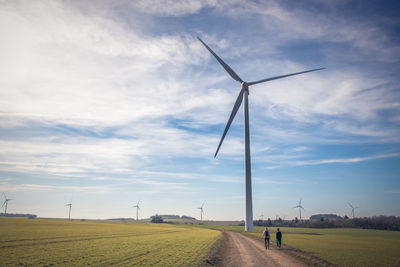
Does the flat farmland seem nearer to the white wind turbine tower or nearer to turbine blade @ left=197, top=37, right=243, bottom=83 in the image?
the white wind turbine tower

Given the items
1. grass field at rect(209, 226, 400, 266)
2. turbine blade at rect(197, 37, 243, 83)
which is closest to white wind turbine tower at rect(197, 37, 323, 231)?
turbine blade at rect(197, 37, 243, 83)

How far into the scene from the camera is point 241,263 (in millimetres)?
21359

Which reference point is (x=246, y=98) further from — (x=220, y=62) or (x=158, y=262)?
(x=158, y=262)

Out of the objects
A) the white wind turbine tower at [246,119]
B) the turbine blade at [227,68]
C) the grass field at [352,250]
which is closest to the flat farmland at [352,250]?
the grass field at [352,250]

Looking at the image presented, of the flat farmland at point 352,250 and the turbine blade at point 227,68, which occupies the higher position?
the turbine blade at point 227,68

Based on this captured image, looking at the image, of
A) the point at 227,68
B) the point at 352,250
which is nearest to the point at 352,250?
the point at 352,250

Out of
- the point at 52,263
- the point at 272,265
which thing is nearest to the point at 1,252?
the point at 52,263

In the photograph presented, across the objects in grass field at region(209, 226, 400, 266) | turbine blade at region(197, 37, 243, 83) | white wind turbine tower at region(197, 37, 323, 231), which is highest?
turbine blade at region(197, 37, 243, 83)

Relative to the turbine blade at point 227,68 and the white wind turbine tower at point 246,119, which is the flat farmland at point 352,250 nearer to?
the white wind turbine tower at point 246,119

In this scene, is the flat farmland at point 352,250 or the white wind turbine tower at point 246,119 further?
the white wind turbine tower at point 246,119

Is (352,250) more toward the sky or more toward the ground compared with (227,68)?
more toward the ground

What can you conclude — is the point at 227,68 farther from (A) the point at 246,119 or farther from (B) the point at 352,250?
(B) the point at 352,250

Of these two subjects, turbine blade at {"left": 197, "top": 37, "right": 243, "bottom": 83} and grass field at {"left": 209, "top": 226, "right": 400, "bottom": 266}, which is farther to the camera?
turbine blade at {"left": 197, "top": 37, "right": 243, "bottom": 83}

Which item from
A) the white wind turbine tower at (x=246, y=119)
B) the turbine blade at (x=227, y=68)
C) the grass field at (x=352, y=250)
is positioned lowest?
the grass field at (x=352, y=250)
